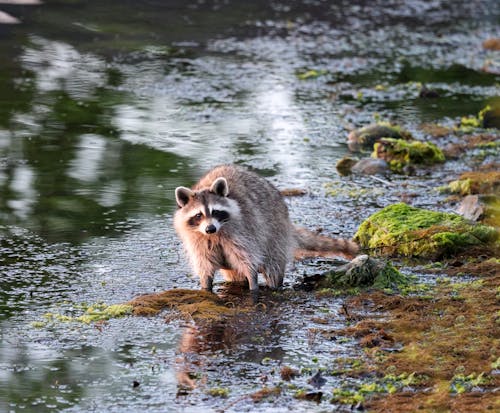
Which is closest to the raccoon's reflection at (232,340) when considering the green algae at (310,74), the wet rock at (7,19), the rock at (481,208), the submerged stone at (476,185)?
the rock at (481,208)

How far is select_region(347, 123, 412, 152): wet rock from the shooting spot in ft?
38.7

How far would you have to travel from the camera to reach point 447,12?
19469mm

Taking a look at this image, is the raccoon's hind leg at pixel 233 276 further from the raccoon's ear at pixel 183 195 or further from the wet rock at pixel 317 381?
the wet rock at pixel 317 381

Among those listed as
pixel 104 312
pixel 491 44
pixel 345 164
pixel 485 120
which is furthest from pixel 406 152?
pixel 491 44

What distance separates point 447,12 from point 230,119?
324 inches

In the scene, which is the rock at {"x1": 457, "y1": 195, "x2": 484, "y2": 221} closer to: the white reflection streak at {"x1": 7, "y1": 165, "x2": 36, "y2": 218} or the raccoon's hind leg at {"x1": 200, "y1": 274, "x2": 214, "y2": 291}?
the raccoon's hind leg at {"x1": 200, "y1": 274, "x2": 214, "y2": 291}

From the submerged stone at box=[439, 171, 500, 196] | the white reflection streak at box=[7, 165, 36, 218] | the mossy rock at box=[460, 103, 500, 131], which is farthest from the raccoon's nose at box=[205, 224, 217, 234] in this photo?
the mossy rock at box=[460, 103, 500, 131]

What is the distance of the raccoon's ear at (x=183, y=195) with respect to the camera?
748 cm

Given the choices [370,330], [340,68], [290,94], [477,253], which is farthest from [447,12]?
[370,330]

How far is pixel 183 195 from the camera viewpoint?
297 inches

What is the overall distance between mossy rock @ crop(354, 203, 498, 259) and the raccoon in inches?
34.9

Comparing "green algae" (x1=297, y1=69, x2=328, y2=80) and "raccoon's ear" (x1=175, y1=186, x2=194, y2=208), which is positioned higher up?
"raccoon's ear" (x1=175, y1=186, x2=194, y2=208)

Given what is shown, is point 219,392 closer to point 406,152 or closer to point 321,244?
point 321,244

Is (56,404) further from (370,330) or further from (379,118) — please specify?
(379,118)
